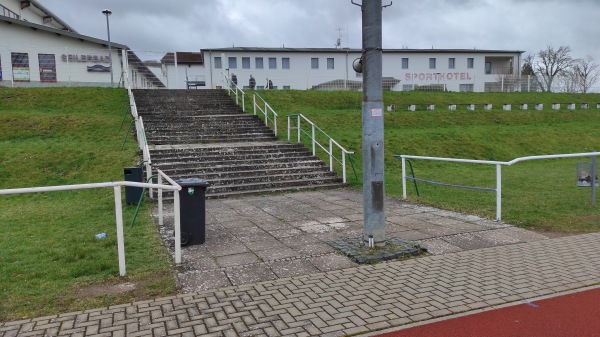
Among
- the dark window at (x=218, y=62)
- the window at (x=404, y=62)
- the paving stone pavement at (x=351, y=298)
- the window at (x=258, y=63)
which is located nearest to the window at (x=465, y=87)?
the window at (x=404, y=62)

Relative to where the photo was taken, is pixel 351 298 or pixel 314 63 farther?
pixel 314 63

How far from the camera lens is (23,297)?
4.61m

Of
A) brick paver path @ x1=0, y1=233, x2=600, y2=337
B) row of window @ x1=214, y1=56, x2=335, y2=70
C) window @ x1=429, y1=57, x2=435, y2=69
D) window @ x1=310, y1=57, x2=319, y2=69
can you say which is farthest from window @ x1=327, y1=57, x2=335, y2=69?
brick paver path @ x1=0, y1=233, x2=600, y2=337

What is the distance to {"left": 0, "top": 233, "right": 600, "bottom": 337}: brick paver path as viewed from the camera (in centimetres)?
389

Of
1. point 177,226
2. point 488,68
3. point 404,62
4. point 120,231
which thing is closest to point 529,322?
point 177,226

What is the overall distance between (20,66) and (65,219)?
24.8 metres

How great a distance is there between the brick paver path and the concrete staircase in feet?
20.6

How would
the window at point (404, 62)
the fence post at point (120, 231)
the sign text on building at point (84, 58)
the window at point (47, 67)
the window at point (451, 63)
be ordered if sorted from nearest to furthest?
the fence post at point (120, 231)
the window at point (47, 67)
the sign text on building at point (84, 58)
the window at point (404, 62)
the window at point (451, 63)

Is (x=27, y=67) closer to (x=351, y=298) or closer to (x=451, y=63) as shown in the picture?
(x=351, y=298)

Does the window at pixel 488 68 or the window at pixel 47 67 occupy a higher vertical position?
the window at pixel 488 68

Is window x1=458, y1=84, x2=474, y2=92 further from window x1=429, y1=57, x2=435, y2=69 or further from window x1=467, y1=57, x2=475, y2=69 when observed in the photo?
window x1=467, y1=57, x2=475, y2=69

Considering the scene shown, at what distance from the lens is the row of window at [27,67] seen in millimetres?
28109

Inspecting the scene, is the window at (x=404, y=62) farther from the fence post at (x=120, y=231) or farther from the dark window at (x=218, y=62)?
the fence post at (x=120, y=231)

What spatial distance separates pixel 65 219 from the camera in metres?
8.46
